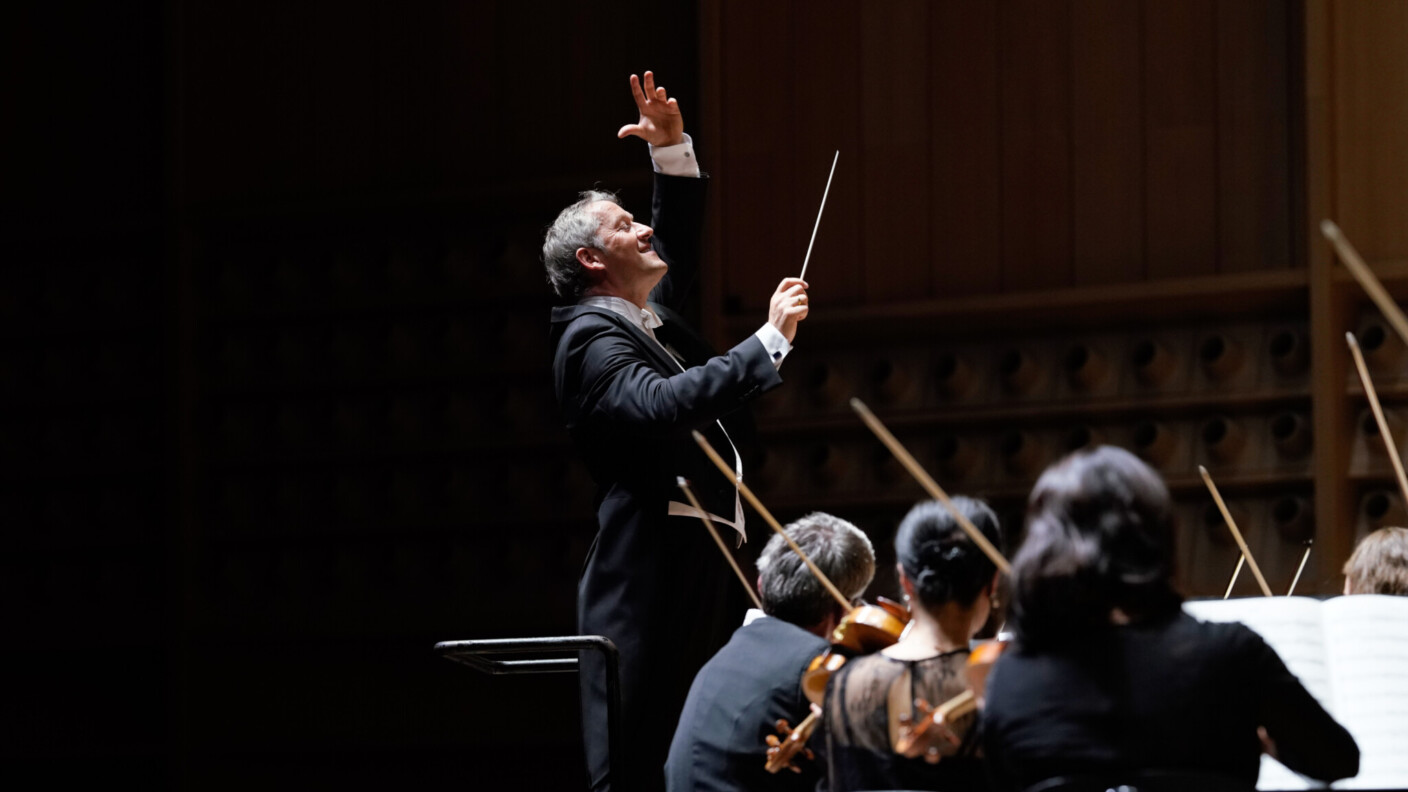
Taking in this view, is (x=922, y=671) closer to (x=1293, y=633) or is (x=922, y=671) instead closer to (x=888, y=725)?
(x=888, y=725)

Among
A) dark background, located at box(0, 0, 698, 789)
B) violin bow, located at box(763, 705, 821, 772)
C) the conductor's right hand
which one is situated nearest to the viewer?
violin bow, located at box(763, 705, 821, 772)

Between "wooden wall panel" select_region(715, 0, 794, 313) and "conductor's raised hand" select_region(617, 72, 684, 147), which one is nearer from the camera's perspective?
"conductor's raised hand" select_region(617, 72, 684, 147)

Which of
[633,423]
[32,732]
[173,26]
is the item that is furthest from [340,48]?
[633,423]

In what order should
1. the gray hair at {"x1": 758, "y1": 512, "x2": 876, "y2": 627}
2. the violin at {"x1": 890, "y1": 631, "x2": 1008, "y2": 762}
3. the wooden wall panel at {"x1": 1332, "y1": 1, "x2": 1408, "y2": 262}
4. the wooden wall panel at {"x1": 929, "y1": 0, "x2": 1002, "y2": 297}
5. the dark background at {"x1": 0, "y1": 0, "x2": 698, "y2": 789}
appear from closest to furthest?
1. the violin at {"x1": 890, "y1": 631, "x2": 1008, "y2": 762}
2. the gray hair at {"x1": 758, "y1": 512, "x2": 876, "y2": 627}
3. the wooden wall panel at {"x1": 1332, "y1": 1, "x2": 1408, "y2": 262}
4. the wooden wall panel at {"x1": 929, "y1": 0, "x2": 1002, "y2": 297}
5. the dark background at {"x1": 0, "y1": 0, "x2": 698, "y2": 789}

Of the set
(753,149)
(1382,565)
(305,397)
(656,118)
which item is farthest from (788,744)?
(305,397)

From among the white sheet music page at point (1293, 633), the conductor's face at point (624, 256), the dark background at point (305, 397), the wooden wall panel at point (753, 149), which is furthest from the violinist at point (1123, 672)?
the dark background at point (305, 397)

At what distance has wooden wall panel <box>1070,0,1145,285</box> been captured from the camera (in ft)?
15.4

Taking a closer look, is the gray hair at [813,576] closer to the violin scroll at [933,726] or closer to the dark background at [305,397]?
the violin scroll at [933,726]

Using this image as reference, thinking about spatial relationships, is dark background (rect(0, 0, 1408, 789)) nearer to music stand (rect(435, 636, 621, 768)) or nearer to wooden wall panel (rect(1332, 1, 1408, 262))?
wooden wall panel (rect(1332, 1, 1408, 262))

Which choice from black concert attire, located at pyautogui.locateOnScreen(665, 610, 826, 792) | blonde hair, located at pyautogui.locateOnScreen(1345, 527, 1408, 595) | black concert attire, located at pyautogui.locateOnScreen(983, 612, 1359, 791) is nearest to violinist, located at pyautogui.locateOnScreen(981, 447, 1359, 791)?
black concert attire, located at pyautogui.locateOnScreen(983, 612, 1359, 791)

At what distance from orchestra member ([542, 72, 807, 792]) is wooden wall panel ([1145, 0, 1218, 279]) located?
6.77ft

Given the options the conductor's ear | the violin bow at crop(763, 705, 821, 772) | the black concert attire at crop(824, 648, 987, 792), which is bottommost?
the violin bow at crop(763, 705, 821, 772)

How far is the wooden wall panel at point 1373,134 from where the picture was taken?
436cm

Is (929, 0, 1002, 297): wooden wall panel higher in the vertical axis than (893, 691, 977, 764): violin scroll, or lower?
higher
